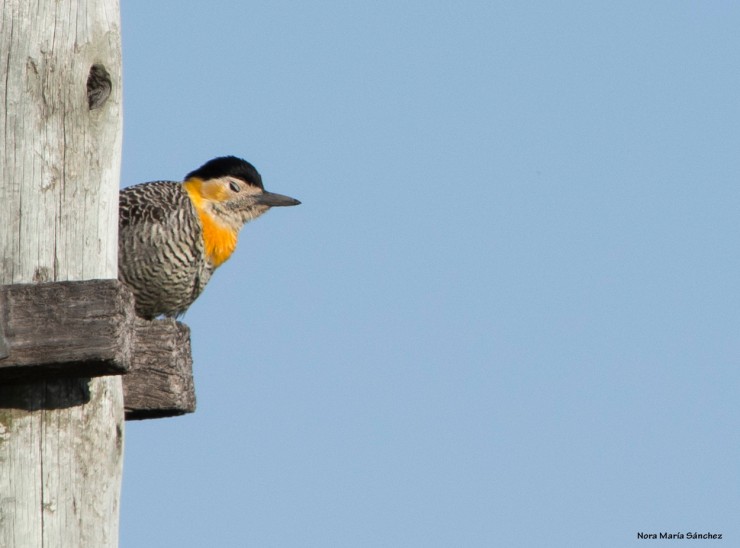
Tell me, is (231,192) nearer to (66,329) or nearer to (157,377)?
(157,377)

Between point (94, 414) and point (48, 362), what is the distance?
1.91 ft

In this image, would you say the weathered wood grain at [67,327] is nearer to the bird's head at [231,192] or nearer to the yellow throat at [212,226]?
the yellow throat at [212,226]

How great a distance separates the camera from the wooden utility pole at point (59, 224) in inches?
165

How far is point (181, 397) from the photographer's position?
16.5ft

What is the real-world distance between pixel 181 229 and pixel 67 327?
3984mm

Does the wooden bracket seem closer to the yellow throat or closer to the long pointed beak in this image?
the yellow throat

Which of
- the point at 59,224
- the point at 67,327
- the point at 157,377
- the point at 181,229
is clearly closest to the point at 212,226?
the point at 181,229

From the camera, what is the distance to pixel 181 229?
790cm

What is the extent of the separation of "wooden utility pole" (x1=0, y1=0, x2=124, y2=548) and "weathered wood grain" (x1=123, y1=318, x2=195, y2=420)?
0.29 metres

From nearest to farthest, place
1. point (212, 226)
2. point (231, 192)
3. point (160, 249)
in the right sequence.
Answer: point (160, 249), point (212, 226), point (231, 192)

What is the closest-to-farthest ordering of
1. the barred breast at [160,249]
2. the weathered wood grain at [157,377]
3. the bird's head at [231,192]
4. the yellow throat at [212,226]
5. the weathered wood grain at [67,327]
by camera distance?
the weathered wood grain at [67,327] < the weathered wood grain at [157,377] < the barred breast at [160,249] < the yellow throat at [212,226] < the bird's head at [231,192]

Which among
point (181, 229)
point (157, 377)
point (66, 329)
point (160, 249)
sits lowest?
point (157, 377)

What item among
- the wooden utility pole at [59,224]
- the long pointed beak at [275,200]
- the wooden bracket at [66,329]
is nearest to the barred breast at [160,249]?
the long pointed beak at [275,200]

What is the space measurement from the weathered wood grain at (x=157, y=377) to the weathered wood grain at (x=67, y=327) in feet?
3.34
